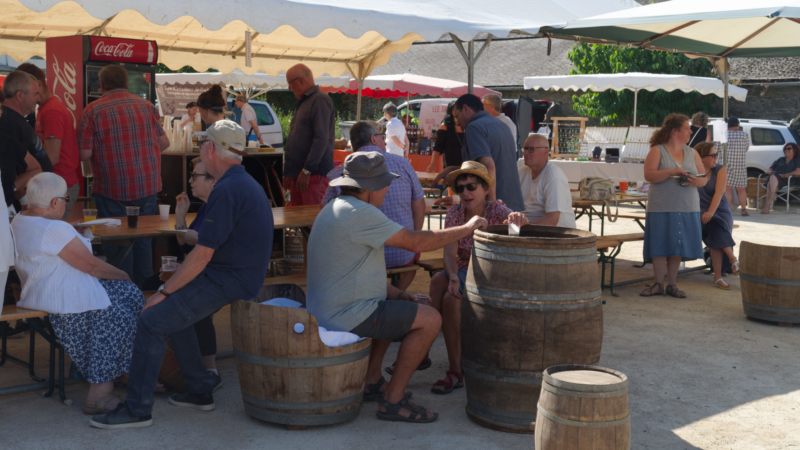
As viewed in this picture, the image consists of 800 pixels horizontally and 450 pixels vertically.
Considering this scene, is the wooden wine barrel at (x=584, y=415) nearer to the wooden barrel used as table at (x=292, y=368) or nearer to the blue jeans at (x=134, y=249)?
the wooden barrel used as table at (x=292, y=368)

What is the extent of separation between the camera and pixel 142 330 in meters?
3.61

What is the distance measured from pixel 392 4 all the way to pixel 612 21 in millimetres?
1981

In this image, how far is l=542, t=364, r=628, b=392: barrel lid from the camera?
2.87 m

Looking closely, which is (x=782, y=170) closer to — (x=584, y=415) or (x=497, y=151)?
(x=497, y=151)

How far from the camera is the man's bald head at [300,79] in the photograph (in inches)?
259

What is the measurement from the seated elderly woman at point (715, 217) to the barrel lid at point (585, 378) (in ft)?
14.7

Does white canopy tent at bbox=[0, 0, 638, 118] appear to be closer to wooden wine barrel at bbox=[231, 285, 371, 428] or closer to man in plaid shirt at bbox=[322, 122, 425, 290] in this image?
man in plaid shirt at bbox=[322, 122, 425, 290]

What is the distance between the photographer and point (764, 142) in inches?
605

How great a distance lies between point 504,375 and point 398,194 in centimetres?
153

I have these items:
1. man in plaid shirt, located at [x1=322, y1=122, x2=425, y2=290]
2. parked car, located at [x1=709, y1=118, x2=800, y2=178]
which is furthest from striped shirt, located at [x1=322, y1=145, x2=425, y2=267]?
parked car, located at [x1=709, y1=118, x2=800, y2=178]

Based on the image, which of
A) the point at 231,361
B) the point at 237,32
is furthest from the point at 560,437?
the point at 237,32

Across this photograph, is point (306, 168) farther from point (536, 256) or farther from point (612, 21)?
point (536, 256)

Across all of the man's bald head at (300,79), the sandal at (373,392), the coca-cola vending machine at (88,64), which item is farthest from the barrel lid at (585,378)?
the coca-cola vending machine at (88,64)

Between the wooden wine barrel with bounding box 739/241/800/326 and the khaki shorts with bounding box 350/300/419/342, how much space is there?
3403 millimetres
